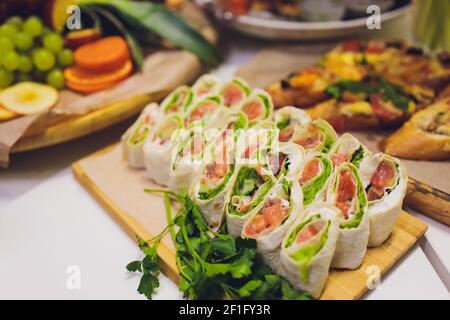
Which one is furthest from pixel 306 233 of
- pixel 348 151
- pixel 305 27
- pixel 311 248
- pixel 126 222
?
pixel 305 27

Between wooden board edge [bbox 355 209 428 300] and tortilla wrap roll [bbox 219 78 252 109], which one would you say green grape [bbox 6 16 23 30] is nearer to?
tortilla wrap roll [bbox 219 78 252 109]

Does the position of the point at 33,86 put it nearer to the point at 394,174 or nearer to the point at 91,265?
the point at 91,265

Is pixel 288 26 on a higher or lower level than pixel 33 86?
higher

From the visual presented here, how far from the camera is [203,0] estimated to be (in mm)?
2730

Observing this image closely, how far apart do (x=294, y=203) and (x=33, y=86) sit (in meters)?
1.41

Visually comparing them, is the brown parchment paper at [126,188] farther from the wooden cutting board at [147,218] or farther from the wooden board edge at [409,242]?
the wooden board edge at [409,242]

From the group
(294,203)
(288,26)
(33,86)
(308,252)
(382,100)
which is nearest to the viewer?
(308,252)

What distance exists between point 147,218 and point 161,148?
0.27 metres

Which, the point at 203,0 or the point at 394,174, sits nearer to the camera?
the point at 394,174

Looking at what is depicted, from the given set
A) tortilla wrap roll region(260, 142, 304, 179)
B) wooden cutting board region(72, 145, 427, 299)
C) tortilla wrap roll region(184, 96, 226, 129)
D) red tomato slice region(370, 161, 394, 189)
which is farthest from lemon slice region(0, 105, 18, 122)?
red tomato slice region(370, 161, 394, 189)

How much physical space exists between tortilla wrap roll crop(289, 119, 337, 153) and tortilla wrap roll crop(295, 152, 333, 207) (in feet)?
0.19

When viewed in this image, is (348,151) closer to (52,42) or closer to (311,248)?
(311,248)
